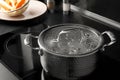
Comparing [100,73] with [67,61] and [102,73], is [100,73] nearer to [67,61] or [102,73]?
[102,73]

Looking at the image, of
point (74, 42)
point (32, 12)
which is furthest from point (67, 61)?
point (32, 12)

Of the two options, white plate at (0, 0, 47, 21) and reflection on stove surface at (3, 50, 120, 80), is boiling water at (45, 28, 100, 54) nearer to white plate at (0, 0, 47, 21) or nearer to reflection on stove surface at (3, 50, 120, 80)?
reflection on stove surface at (3, 50, 120, 80)

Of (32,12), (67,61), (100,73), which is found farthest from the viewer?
(32,12)

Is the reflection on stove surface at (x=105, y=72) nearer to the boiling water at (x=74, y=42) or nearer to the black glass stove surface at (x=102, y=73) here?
the black glass stove surface at (x=102, y=73)

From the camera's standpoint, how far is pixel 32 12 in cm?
119

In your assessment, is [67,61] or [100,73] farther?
[100,73]

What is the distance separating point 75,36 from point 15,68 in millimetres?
240

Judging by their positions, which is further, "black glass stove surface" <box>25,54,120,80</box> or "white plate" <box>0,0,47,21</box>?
"white plate" <box>0,0,47,21</box>

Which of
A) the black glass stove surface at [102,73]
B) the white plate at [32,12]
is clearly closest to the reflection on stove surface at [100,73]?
the black glass stove surface at [102,73]

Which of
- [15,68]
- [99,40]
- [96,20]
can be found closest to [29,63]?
[15,68]

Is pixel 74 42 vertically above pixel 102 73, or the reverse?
pixel 74 42

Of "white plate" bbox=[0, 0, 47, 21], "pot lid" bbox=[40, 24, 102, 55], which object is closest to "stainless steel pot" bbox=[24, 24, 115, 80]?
"pot lid" bbox=[40, 24, 102, 55]

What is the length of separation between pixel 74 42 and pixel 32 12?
45cm

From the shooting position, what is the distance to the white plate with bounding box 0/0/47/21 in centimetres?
113
